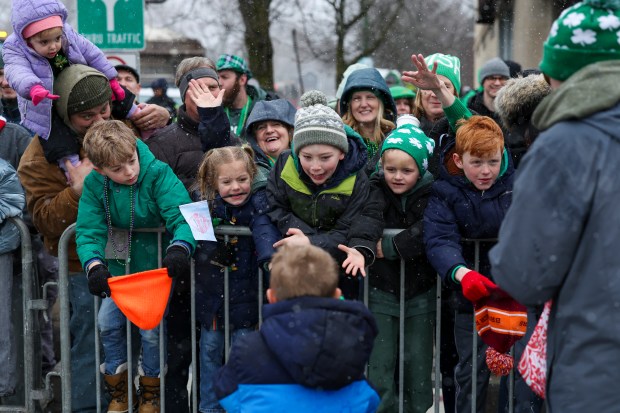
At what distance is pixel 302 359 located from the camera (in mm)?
3072

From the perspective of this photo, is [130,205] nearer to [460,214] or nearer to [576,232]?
[460,214]

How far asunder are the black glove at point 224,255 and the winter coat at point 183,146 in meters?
0.60

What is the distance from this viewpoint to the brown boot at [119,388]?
4.62m

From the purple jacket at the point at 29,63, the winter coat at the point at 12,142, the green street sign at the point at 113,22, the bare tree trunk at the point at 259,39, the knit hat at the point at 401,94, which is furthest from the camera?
the bare tree trunk at the point at 259,39

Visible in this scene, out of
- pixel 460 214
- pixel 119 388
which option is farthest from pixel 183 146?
pixel 460 214

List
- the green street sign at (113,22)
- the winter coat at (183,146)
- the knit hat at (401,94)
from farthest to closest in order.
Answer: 1. the green street sign at (113,22)
2. the knit hat at (401,94)
3. the winter coat at (183,146)

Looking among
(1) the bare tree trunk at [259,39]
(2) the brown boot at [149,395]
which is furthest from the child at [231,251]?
(1) the bare tree trunk at [259,39]

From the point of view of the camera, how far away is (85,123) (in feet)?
15.9

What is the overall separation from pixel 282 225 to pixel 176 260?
0.57 m

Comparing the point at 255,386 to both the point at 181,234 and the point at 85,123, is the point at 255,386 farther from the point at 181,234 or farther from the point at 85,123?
the point at 85,123

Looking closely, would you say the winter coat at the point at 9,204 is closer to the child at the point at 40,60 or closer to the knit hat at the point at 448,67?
the child at the point at 40,60

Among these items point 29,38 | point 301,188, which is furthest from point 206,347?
point 29,38

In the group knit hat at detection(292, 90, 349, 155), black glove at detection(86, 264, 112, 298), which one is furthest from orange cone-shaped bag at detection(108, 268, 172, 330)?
knit hat at detection(292, 90, 349, 155)

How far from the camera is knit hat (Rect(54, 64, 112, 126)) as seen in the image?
15.5 ft
